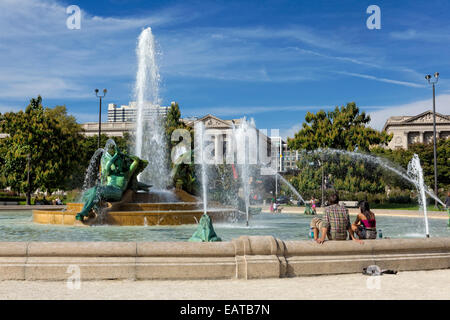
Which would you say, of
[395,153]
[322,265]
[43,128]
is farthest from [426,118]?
[322,265]

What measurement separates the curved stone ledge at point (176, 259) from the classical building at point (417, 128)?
374 ft

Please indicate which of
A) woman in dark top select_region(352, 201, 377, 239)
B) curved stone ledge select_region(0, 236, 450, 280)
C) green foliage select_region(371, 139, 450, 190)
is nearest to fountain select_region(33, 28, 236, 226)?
woman in dark top select_region(352, 201, 377, 239)

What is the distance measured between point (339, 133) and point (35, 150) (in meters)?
31.7

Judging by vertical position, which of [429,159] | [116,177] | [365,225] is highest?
[429,159]

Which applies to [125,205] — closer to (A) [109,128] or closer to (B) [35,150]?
(B) [35,150]

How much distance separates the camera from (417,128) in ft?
385

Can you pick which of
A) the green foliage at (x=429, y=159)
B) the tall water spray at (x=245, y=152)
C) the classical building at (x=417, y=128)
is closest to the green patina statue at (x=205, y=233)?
the tall water spray at (x=245, y=152)

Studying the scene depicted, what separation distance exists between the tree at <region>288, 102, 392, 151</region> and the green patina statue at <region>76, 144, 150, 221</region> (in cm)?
3570

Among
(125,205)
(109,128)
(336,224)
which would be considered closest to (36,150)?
(125,205)

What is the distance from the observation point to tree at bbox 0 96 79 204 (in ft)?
150

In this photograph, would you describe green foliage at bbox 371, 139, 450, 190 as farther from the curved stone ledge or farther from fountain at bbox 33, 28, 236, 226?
the curved stone ledge

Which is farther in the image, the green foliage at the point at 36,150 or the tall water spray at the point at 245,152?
the green foliage at the point at 36,150

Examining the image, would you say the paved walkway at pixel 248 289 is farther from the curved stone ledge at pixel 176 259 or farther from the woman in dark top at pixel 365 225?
the woman in dark top at pixel 365 225

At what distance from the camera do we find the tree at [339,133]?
52.2m
